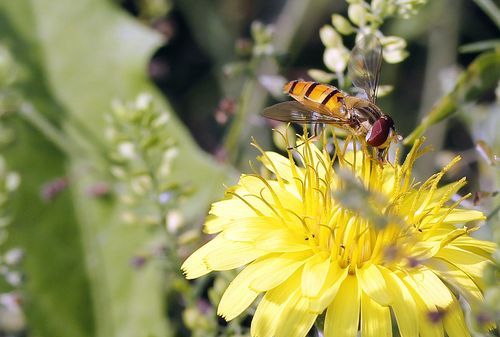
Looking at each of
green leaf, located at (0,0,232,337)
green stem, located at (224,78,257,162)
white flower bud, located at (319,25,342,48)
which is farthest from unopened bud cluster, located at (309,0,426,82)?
green leaf, located at (0,0,232,337)

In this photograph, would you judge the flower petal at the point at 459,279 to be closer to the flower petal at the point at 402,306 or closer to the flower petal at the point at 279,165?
the flower petal at the point at 402,306

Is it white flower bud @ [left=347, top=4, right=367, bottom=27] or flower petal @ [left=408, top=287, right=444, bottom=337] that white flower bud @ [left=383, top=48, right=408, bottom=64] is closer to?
white flower bud @ [left=347, top=4, right=367, bottom=27]

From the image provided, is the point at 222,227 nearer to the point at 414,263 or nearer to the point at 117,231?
the point at 414,263

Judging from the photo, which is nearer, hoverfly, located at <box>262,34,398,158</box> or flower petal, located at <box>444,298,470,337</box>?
flower petal, located at <box>444,298,470,337</box>

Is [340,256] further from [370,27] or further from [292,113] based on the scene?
[370,27]

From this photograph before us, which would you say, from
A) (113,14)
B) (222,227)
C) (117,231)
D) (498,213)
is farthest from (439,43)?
(222,227)

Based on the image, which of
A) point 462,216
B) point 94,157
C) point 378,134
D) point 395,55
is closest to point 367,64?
point 395,55

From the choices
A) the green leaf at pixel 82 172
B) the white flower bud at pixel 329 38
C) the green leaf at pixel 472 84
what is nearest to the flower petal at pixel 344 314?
the green leaf at pixel 472 84
